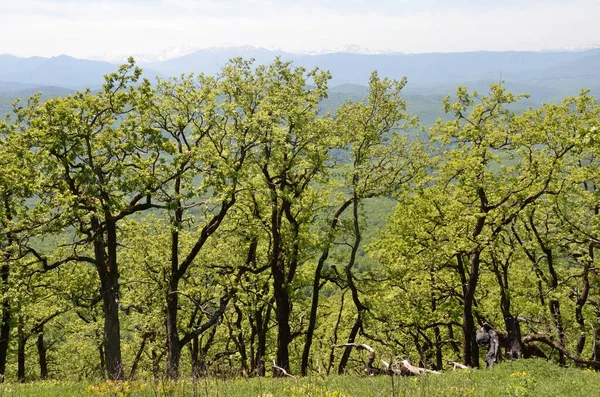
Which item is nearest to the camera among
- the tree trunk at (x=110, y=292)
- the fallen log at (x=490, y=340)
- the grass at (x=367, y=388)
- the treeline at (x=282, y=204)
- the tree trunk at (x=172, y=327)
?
the grass at (x=367, y=388)

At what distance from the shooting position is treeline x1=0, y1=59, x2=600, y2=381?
1703cm

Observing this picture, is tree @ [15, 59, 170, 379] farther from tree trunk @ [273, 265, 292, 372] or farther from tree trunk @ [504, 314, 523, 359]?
tree trunk @ [504, 314, 523, 359]

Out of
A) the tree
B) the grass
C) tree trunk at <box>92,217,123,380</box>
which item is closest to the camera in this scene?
the grass

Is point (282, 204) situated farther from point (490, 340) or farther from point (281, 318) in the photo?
point (490, 340)

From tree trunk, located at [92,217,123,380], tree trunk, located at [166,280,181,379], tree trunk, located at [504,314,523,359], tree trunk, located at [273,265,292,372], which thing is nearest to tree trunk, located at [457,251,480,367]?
tree trunk, located at [504,314,523,359]

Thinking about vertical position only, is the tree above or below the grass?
above

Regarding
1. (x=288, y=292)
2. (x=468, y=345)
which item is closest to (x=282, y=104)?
(x=288, y=292)

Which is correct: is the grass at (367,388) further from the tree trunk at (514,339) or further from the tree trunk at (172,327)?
the tree trunk at (172,327)

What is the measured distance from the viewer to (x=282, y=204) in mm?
23641

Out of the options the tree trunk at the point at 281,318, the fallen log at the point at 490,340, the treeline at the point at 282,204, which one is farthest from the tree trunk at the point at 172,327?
the fallen log at the point at 490,340

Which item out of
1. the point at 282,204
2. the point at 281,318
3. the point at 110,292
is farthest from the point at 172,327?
the point at 282,204

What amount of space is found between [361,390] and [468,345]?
1729 cm

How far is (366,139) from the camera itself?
24484 mm

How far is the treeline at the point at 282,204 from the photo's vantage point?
1703 cm
